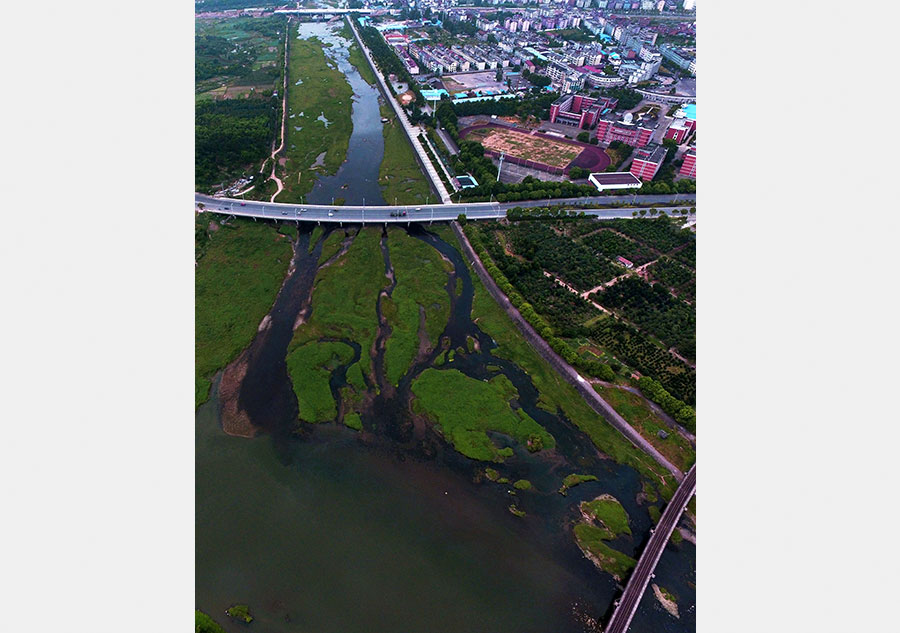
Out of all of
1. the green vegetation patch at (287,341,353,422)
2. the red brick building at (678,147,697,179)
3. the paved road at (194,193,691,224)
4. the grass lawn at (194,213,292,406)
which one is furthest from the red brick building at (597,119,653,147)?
the green vegetation patch at (287,341,353,422)

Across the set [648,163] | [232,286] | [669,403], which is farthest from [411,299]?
[648,163]

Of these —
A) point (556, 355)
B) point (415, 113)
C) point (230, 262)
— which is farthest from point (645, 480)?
point (415, 113)

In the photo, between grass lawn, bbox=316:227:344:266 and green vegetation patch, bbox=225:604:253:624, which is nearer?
green vegetation patch, bbox=225:604:253:624

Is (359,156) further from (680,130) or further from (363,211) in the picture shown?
(680,130)

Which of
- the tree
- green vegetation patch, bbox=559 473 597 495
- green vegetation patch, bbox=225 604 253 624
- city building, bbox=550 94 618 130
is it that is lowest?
green vegetation patch, bbox=225 604 253 624

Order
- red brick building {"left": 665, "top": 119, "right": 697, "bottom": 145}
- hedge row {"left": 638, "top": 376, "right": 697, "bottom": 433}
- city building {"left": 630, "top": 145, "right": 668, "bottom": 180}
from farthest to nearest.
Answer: red brick building {"left": 665, "top": 119, "right": 697, "bottom": 145}
city building {"left": 630, "top": 145, "right": 668, "bottom": 180}
hedge row {"left": 638, "top": 376, "right": 697, "bottom": 433}

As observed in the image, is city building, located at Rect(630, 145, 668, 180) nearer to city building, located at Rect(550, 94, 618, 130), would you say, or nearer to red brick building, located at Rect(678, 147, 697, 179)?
red brick building, located at Rect(678, 147, 697, 179)

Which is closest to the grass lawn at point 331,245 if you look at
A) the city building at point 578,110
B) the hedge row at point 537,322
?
the hedge row at point 537,322

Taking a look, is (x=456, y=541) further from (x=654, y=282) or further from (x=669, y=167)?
(x=669, y=167)

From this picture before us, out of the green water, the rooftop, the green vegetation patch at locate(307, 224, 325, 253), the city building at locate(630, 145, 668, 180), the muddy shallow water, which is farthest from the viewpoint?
the city building at locate(630, 145, 668, 180)
